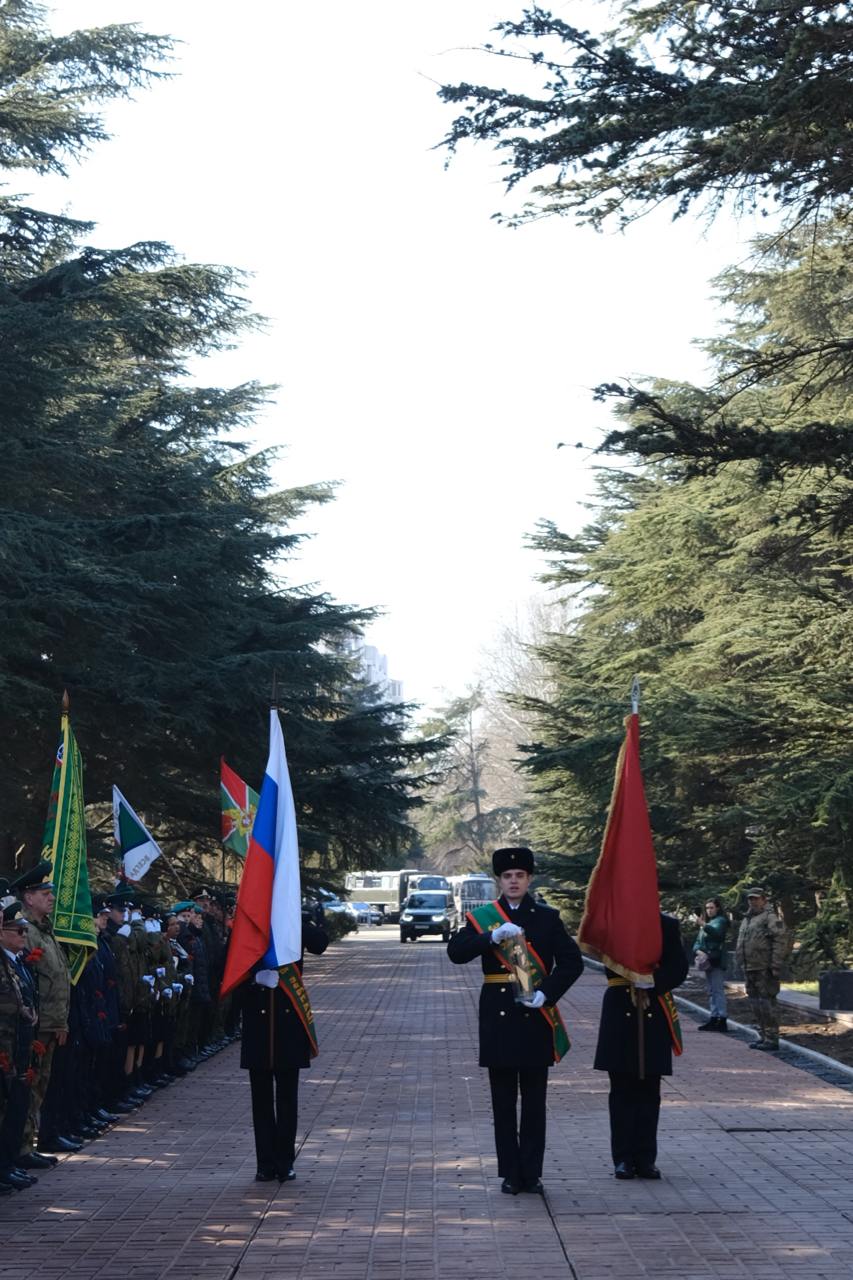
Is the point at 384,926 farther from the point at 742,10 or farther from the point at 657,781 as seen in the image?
the point at 742,10

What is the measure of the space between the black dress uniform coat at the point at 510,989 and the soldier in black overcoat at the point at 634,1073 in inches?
23.0

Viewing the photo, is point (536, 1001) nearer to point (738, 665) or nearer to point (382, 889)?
point (738, 665)

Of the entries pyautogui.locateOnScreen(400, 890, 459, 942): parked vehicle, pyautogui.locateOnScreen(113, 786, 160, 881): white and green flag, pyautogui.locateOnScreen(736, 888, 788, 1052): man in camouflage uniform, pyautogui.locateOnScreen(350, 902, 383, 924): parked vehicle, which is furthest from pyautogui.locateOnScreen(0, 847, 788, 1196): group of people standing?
pyautogui.locateOnScreen(350, 902, 383, 924): parked vehicle

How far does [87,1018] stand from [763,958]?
871cm

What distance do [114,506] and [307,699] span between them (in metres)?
8.78

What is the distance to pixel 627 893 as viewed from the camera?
10.4 m

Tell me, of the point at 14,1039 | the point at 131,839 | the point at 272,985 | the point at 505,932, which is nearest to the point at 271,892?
the point at 272,985

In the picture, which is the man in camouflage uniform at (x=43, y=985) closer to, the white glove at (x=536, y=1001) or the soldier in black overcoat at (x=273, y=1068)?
the soldier in black overcoat at (x=273, y=1068)

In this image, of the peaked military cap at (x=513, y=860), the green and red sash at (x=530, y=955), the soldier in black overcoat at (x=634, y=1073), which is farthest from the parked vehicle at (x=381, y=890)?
the peaked military cap at (x=513, y=860)

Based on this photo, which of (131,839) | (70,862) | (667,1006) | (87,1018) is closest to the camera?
(667,1006)

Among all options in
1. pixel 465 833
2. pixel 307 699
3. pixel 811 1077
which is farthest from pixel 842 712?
pixel 465 833

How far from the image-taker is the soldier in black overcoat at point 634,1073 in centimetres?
995

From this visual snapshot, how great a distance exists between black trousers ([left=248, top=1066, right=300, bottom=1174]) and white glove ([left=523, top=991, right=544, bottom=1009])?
160 cm

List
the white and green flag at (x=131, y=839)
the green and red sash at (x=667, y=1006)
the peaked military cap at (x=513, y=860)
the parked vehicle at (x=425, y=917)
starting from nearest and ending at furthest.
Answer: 1. the peaked military cap at (x=513, y=860)
2. the green and red sash at (x=667, y=1006)
3. the white and green flag at (x=131, y=839)
4. the parked vehicle at (x=425, y=917)
